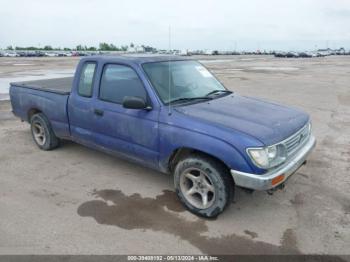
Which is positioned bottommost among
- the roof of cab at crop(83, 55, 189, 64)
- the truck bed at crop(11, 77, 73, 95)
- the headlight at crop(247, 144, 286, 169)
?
the headlight at crop(247, 144, 286, 169)

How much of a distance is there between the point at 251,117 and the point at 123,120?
1673 mm

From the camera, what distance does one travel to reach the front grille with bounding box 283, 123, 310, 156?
11.9 ft

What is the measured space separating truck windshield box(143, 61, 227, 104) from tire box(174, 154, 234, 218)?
89cm

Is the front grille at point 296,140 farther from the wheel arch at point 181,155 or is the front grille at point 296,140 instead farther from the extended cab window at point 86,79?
the extended cab window at point 86,79

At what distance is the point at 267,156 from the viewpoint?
327 centimetres

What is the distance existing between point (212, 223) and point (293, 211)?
41.9 inches

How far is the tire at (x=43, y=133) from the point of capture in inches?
226

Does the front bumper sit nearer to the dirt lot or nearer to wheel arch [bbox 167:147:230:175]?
wheel arch [bbox 167:147:230:175]

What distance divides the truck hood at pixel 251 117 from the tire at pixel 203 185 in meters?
0.48

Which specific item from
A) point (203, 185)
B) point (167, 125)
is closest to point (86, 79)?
point (167, 125)

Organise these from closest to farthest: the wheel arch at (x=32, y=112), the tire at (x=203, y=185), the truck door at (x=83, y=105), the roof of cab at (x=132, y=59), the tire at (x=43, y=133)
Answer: the tire at (x=203, y=185) → the roof of cab at (x=132, y=59) → the truck door at (x=83, y=105) → the tire at (x=43, y=133) → the wheel arch at (x=32, y=112)

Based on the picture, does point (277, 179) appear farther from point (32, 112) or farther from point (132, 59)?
point (32, 112)

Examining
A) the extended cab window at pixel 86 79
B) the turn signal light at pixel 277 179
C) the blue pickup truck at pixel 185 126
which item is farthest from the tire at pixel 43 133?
the turn signal light at pixel 277 179

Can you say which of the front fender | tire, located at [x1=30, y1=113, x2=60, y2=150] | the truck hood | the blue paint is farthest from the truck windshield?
tire, located at [x1=30, y1=113, x2=60, y2=150]
